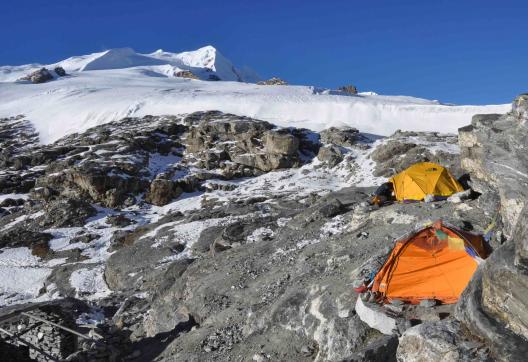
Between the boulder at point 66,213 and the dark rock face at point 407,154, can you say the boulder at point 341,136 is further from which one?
the boulder at point 66,213

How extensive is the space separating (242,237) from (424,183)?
10101 mm

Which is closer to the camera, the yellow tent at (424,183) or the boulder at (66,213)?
the yellow tent at (424,183)

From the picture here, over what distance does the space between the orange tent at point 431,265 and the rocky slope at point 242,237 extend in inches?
43.9

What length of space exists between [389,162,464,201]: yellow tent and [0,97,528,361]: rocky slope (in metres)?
2.22

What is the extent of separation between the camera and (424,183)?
24.5m

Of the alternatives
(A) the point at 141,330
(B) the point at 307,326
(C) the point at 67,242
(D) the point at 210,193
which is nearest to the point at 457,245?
(B) the point at 307,326

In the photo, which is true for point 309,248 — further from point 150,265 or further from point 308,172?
point 308,172

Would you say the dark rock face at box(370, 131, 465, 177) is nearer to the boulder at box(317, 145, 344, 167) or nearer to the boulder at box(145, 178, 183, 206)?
the boulder at box(317, 145, 344, 167)

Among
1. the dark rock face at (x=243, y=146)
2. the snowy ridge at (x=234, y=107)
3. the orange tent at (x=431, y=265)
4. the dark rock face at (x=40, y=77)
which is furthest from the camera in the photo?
the dark rock face at (x=40, y=77)

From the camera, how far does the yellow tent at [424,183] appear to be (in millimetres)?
24078

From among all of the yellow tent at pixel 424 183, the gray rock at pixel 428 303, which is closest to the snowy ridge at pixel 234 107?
the yellow tent at pixel 424 183

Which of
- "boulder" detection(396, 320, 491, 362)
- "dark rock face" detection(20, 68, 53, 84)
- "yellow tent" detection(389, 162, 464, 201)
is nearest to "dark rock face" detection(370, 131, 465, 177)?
"yellow tent" detection(389, 162, 464, 201)

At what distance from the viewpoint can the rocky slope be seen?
34.4 feet

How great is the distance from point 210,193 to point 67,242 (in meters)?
14.7
